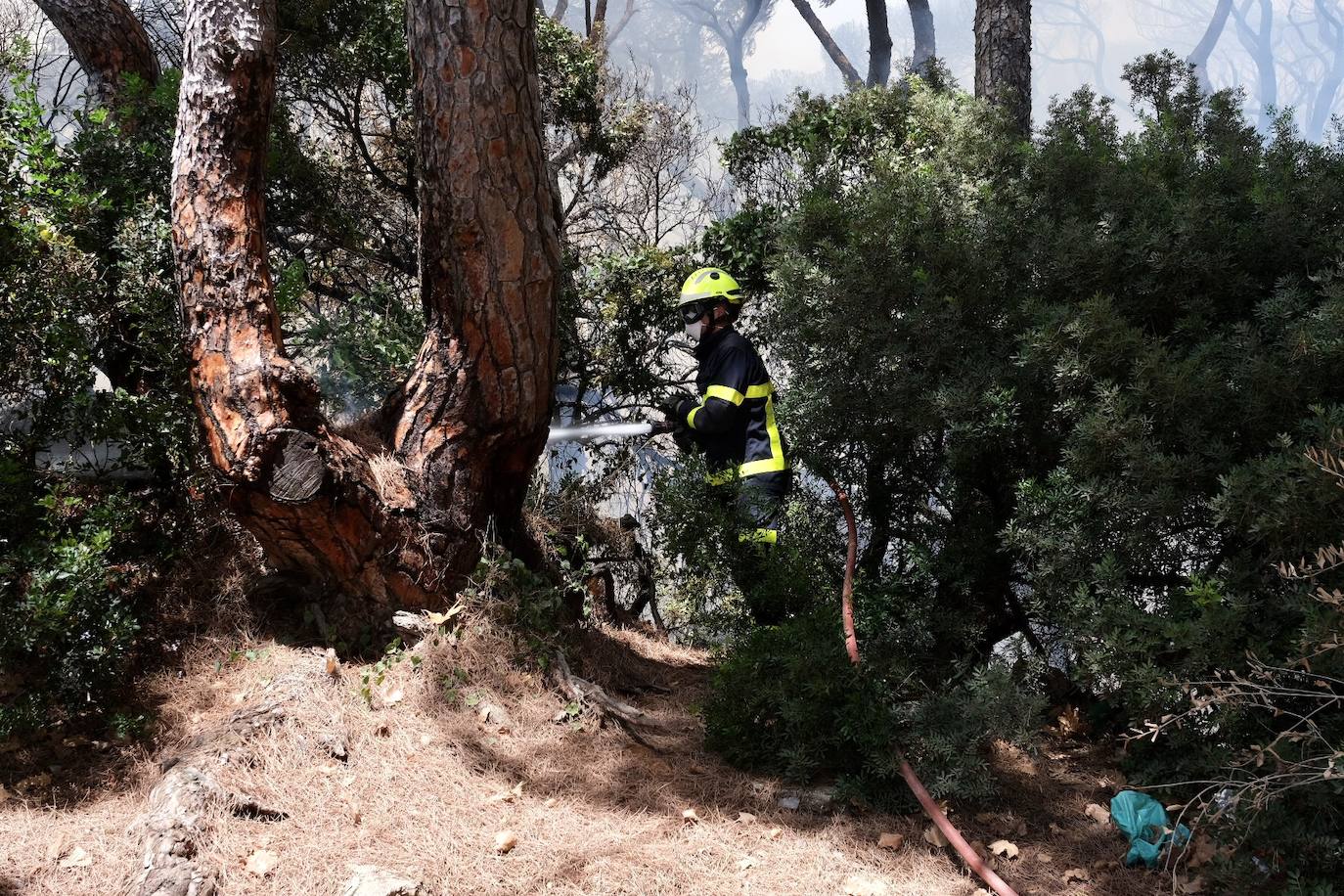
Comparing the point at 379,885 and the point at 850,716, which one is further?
the point at 850,716

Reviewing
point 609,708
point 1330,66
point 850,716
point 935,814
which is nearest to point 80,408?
point 609,708

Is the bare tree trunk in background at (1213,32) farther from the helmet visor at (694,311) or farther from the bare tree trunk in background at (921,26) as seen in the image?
the helmet visor at (694,311)

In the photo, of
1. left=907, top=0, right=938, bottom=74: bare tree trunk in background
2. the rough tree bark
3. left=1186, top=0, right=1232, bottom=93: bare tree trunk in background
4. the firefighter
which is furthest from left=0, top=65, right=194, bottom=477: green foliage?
left=1186, top=0, right=1232, bottom=93: bare tree trunk in background

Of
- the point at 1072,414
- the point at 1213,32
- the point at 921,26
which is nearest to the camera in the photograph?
the point at 1072,414

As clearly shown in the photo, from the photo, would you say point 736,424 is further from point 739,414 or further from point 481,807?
point 481,807

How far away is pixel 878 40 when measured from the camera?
680 inches

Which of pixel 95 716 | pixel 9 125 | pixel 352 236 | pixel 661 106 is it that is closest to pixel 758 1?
pixel 661 106

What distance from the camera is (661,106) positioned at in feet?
36.0

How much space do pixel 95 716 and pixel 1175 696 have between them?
4318 millimetres

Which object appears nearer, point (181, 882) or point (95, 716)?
point (181, 882)

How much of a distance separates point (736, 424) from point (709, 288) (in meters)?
0.82

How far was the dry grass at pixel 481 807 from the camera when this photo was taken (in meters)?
3.29

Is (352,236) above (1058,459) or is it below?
above

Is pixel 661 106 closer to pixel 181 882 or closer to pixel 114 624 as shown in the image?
pixel 114 624
